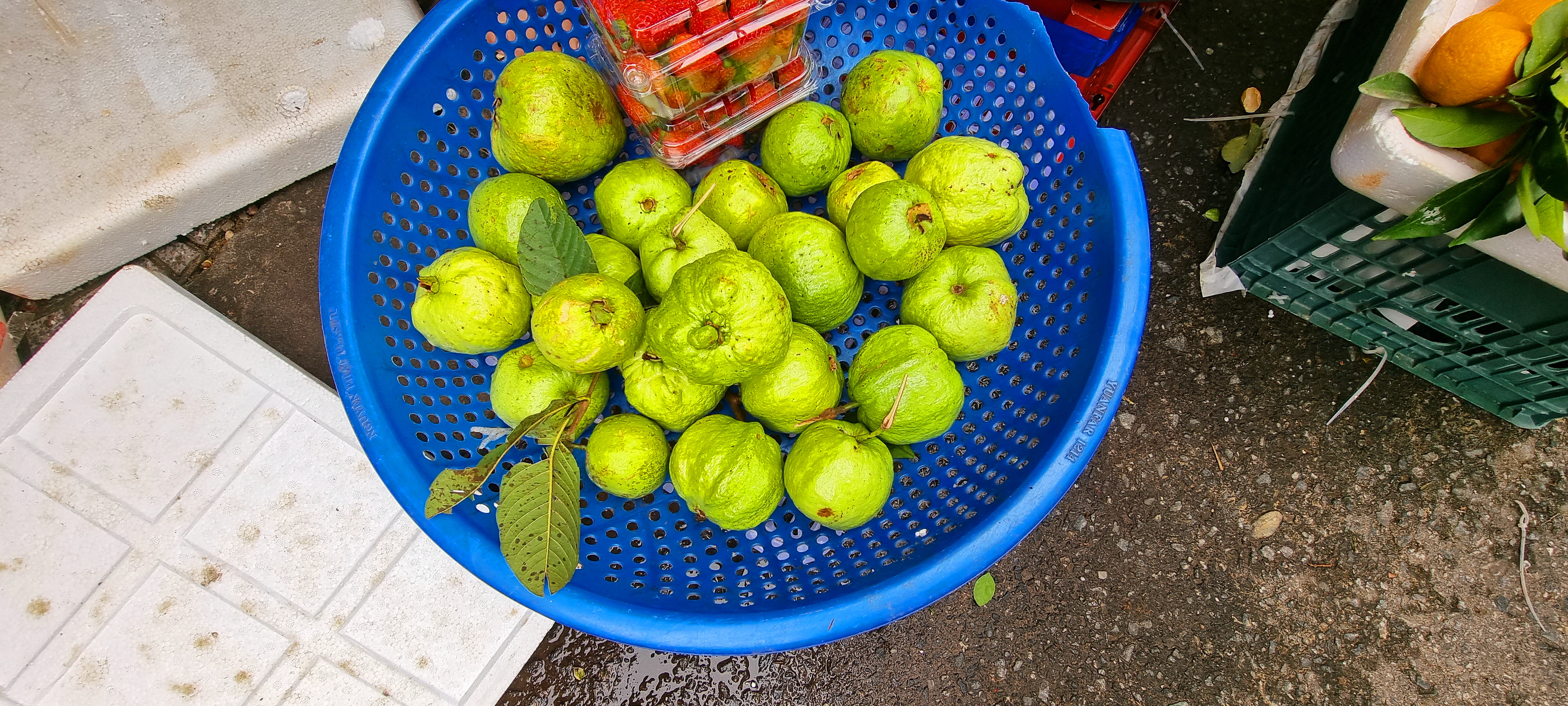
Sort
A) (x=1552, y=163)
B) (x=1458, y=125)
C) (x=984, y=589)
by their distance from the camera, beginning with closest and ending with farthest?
1. (x=1552, y=163)
2. (x=1458, y=125)
3. (x=984, y=589)

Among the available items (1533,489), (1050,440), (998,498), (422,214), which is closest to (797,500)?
(998,498)

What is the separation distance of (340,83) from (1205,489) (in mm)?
3194

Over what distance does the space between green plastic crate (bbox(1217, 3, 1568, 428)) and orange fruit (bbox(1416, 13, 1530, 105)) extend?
0.29 metres

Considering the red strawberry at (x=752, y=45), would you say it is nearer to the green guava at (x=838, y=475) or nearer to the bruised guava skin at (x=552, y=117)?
the bruised guava skin at (x=552, y=117)

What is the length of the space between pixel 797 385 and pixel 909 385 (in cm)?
24

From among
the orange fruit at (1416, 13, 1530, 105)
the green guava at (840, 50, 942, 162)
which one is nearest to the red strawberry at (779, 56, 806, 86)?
the green guava at (840, 50, 942, 162)

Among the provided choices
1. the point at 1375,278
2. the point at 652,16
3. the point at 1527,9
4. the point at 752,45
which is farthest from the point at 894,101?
the point at 1375,278

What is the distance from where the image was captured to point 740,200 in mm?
1784

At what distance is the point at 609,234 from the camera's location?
189 centimetres

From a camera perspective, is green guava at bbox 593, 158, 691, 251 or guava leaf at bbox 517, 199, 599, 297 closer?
guava leaf at bbox 517, 199, 599, 297

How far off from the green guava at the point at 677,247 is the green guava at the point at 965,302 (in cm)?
46

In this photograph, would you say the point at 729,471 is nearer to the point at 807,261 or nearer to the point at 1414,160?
the point at 807,261

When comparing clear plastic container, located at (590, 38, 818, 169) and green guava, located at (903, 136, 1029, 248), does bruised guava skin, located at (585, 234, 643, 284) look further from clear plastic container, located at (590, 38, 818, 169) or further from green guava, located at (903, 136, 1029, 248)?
green guava, located at (903, 136, 1029, 248)

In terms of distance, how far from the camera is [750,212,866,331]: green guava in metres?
1.64
